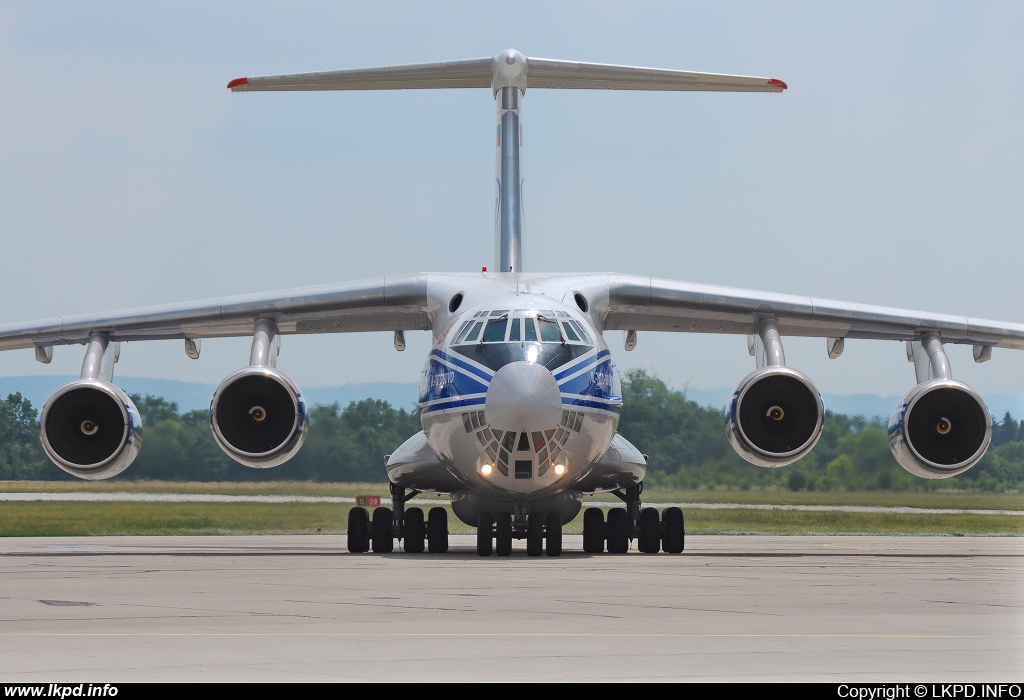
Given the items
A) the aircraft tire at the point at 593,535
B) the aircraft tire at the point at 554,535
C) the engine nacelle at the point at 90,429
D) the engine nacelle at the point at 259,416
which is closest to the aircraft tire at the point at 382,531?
the engine nacelle at the point at 259,416

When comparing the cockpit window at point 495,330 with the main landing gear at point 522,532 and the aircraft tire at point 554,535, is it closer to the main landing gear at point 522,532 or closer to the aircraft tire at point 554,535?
the main landing gear at point 522,532

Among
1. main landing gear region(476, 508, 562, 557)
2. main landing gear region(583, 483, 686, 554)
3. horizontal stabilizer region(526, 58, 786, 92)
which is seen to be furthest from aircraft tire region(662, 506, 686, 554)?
horizontal stabilizer region(526, 58, 786, 92)

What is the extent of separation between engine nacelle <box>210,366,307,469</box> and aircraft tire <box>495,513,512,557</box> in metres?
2.19

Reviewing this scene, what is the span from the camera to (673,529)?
1562 centimetres

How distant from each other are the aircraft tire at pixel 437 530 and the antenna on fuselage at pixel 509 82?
3028 millimetres

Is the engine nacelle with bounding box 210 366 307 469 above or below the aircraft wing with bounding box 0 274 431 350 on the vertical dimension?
below

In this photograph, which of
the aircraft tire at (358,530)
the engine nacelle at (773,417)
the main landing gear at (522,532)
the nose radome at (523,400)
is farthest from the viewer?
the aircraft tire at (358,530)

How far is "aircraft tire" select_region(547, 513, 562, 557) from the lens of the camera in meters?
14.0

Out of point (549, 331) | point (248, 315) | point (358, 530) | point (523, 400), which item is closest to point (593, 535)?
point (358, 530)

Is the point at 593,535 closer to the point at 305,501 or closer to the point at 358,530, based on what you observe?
the point at 358,530

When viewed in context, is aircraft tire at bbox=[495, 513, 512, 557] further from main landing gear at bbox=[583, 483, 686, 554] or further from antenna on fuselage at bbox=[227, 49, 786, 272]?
antenna on fuselage at bbox=[227, 49, 786, 272]

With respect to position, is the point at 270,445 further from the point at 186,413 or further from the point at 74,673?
the point at 74,673

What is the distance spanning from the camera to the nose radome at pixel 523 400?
1260 centimetres

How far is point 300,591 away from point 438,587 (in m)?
0.93
